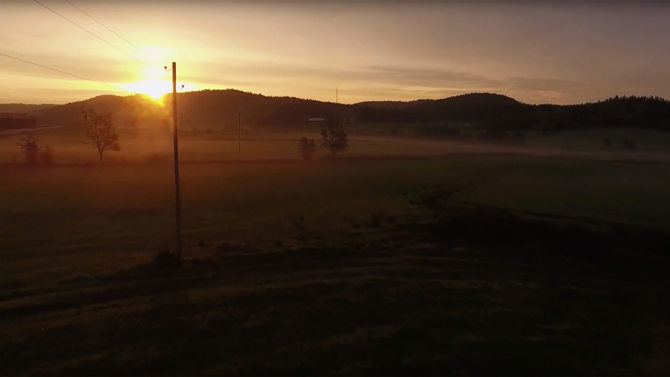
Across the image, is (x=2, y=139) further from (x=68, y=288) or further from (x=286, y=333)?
(x=286, y=333)

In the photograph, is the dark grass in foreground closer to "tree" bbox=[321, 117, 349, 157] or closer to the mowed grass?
the mowed grass

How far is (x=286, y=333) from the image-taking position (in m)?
13.9

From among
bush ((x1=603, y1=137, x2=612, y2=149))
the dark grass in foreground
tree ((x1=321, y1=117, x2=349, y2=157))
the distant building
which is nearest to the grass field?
the dark grass in foreground

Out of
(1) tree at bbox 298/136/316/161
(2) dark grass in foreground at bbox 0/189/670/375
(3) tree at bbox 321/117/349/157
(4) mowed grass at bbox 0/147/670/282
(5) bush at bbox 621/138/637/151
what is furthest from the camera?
(5) bush at bbox 621/138/637/151

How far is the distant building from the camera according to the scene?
72300mm

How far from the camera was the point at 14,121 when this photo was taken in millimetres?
74625

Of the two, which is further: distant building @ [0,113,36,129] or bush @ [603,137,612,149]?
bush @ [603,137,612,149]

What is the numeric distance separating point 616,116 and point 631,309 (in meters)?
145

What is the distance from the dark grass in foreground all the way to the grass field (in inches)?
2.5

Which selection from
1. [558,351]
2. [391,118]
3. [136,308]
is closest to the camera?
[558,351]

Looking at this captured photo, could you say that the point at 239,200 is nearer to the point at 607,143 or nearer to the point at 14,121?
the point at 14,121

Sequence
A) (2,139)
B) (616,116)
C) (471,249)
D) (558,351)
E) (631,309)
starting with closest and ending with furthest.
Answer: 1. (558,351)
2. (631,309)
3. (471,249)
4. (2,139)
5. (616,116)

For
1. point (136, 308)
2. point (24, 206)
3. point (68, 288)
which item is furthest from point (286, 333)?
point (24, 206)

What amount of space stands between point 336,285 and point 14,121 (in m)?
71.2
